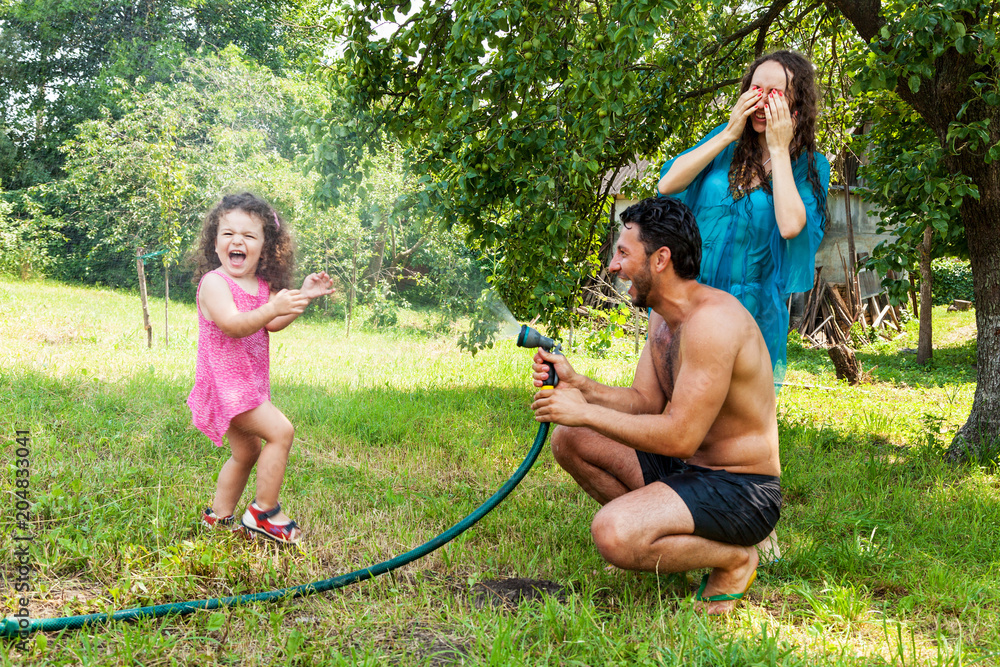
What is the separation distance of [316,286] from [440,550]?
132 cm

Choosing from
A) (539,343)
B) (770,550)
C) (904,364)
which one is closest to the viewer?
(539,343)

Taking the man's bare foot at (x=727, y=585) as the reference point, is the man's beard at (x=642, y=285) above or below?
above

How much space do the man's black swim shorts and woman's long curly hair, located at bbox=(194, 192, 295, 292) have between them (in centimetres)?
183

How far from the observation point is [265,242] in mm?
2959

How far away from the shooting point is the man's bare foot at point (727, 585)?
8.45ft

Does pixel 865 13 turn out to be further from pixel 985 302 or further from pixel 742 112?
pixel 742 112

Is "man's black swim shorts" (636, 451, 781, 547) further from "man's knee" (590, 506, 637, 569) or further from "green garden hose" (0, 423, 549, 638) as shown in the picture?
"green garden hose" (0, 423, 549, 638)

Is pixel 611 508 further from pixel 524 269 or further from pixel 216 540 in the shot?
pixel 524 269

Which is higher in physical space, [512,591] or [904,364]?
[904,364]

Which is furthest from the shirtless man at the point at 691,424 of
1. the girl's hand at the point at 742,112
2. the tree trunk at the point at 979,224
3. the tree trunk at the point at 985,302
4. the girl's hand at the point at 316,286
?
the tree trunk at the point at 985,302

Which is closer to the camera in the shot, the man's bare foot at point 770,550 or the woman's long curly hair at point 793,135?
the woman's long curly hair at point 793,135

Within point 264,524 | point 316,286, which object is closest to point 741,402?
point 316,286

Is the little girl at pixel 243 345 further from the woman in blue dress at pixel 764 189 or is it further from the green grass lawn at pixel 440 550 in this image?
the woman in blue dress at pixel 764 189

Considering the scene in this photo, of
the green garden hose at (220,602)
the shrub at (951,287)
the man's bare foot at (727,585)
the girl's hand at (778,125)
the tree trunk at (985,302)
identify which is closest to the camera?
the green garden hose at (220,602)
